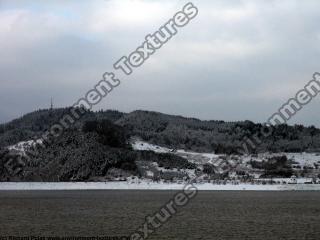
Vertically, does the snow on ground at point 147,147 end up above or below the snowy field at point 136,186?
above

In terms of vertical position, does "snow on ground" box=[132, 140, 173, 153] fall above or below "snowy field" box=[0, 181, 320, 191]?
above

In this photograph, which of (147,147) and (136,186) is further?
(147,147)

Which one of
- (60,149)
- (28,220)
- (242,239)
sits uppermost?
(60,149)

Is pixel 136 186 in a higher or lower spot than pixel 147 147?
lower

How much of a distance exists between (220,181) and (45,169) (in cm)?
3545

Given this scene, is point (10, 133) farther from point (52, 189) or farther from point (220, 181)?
point (220, 181)

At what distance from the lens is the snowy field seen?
11344 cm

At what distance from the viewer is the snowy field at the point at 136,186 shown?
113 metres

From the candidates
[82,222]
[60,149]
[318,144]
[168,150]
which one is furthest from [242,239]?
[318,144]

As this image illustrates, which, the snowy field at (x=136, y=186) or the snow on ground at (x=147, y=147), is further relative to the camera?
the snow on ground at (x=147, y=147)

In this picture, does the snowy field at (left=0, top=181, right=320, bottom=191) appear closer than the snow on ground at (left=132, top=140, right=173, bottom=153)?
Yes

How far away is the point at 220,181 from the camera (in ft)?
399

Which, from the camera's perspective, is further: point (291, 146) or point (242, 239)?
point (291, 146)

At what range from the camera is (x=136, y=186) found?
123125mm
